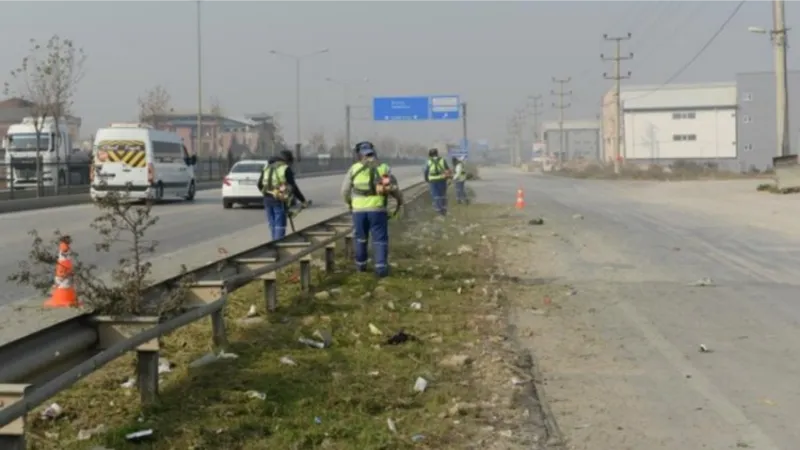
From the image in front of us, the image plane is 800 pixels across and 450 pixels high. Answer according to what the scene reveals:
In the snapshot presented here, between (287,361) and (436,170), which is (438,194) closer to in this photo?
(436,170)

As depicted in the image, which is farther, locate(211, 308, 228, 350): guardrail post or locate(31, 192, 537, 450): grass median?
locate(211, 308, 228, 350): guardrail post

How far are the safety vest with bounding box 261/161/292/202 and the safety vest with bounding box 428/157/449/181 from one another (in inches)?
446

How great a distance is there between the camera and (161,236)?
1958cm

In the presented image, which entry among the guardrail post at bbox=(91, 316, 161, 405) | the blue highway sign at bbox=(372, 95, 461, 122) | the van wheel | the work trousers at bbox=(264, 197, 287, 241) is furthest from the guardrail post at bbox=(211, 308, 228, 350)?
the blue highway sign at bbox=(372, 95, 461, 122)

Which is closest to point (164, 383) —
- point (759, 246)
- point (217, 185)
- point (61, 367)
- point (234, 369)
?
point (234, 369)

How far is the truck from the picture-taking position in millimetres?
37656

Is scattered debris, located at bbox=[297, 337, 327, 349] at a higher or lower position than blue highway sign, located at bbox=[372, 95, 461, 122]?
lower

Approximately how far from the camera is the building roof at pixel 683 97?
105 metres

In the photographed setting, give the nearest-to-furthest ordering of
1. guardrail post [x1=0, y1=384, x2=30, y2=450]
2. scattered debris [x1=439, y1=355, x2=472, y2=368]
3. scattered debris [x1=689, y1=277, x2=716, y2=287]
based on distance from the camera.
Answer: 1. guardrail post [x1=0, y1=384, x2=30, y2=450]
2. scattered debris [x1=439, y1=355, x2=472, y2=368]
3. scattered debris [x1=689, y1=277, x2=716, y2=287]

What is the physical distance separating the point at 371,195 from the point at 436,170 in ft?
46.8

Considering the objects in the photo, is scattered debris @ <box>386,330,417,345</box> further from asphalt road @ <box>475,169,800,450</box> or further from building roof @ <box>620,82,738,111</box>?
building roof @ <box>620,82,738,111</box>

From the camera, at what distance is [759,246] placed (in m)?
17.2

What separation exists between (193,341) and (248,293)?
285 centimetres

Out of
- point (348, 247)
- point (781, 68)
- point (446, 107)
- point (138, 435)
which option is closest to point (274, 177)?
point (348, 247)
